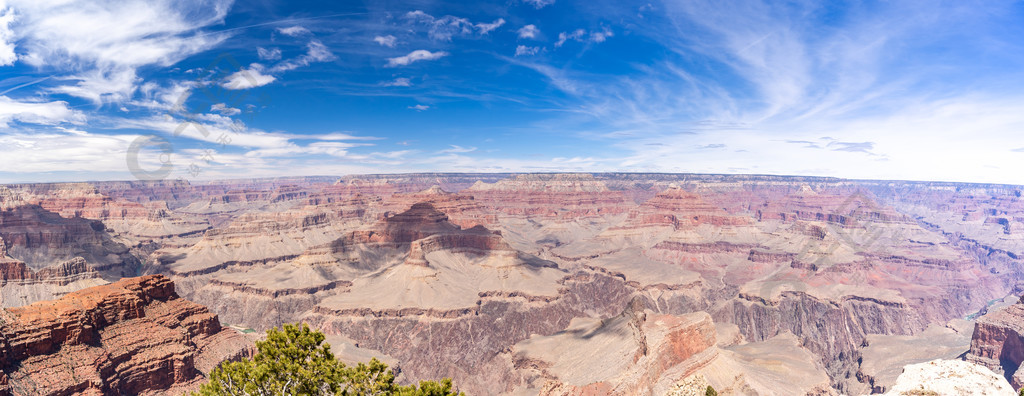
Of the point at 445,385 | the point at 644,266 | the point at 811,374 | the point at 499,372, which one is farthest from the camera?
the point at 644,266

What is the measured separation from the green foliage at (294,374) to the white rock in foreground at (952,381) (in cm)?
3082

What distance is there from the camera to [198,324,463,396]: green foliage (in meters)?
23.0

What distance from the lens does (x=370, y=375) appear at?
24.4m

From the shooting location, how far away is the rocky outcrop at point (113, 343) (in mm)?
43094

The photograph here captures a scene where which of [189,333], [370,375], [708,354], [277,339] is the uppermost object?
[277,339]

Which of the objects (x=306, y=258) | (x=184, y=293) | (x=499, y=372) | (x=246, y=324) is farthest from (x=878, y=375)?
(x=184, y=293)

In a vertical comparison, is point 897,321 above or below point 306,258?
below

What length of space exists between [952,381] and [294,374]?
1613 inches

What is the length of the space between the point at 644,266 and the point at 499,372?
10136cm

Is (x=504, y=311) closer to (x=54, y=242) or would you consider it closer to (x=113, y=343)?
(x=113, y=343)

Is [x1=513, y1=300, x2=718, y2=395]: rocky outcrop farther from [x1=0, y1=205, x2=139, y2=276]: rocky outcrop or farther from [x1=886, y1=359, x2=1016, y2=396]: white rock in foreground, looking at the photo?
[x1=0, y1=205, x2=139, y2=276]: rocky outcrop

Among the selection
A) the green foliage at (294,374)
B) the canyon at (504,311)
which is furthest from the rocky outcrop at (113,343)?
the green foliage at (294,374)

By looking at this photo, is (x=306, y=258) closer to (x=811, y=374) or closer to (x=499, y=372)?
(x=499, y=372)

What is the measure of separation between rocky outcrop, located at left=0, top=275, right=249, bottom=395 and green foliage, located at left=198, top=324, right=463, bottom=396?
3287 centimetres
